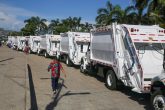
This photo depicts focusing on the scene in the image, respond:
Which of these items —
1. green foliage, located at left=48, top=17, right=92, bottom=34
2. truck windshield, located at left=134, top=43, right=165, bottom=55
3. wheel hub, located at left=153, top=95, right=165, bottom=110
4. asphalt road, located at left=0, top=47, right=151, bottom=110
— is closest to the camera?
A: wheel hub, located at left=153, top=95, right=165, bottom=110

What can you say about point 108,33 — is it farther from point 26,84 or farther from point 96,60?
point 26,84

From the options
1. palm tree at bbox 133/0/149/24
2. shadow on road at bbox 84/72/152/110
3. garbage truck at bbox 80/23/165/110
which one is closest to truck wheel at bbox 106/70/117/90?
garbage truck at bbox 80/23/165/110

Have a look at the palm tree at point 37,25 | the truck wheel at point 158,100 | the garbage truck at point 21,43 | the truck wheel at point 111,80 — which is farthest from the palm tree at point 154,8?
the palm tree at point 37,25

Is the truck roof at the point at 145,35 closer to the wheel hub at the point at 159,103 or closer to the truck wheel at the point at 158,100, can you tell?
the truck wheel at the point at 158,100

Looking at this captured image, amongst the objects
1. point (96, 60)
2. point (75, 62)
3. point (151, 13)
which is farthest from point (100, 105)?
point (151, 13)

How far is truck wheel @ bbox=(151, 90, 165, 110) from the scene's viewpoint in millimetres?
8258

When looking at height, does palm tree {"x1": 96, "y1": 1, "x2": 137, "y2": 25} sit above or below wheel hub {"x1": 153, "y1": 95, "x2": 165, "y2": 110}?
above

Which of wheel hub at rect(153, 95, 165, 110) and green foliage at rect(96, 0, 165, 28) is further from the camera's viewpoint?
green foliage at rect(96, 0, 165, 28)

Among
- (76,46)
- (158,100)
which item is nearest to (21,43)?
(76,46)

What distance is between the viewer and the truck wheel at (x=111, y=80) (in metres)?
12.5

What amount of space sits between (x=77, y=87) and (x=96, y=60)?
2.89 metres

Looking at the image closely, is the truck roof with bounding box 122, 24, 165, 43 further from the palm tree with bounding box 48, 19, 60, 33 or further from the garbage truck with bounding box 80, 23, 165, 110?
the palm tree with bounding box 48, 19, 60, 33

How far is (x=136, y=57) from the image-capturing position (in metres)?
10.5

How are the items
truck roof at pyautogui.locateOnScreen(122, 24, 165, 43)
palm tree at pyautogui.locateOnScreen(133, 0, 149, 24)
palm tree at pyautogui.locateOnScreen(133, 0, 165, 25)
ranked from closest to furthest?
truck roof at pyautogui.locateOnScreen(122, 24, 165, 43)
palm tree at pyautogui.locateOnScreen(133, 0, 165, 25)
palm tree at pyautogui.locateOnScreen(133, 0, 149, 24)
